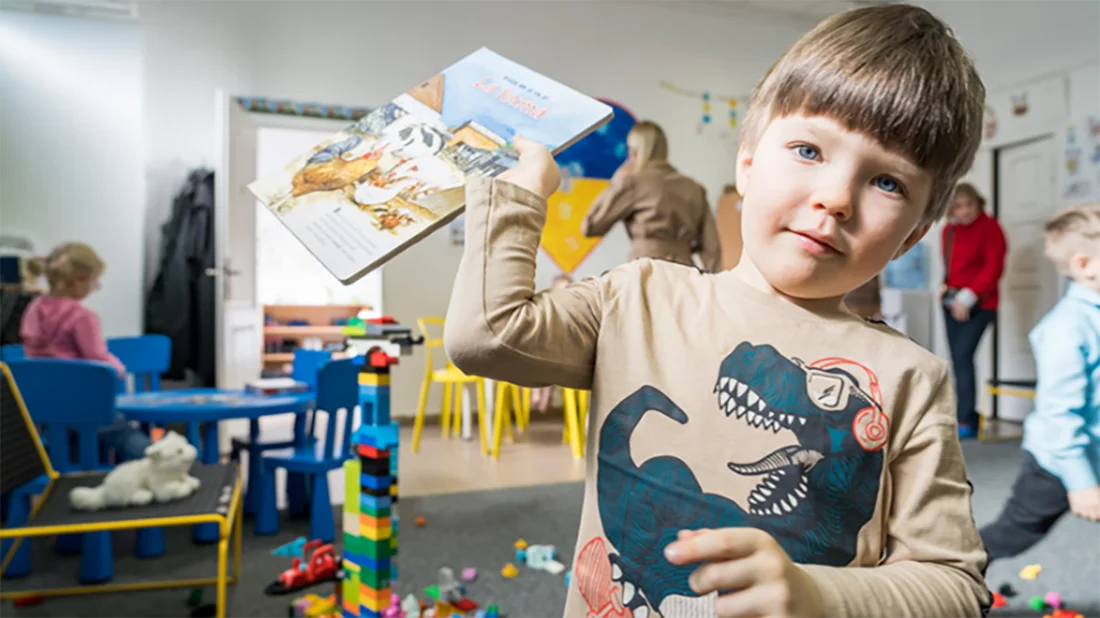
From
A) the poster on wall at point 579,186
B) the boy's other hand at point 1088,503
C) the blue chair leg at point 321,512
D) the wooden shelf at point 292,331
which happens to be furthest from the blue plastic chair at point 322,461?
the wooden shelf at point 292,331

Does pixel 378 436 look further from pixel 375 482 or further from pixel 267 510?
pixel 267 510

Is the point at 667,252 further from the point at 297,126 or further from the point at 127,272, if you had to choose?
the point at 127,272

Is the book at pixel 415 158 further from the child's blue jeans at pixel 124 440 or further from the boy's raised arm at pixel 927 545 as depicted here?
the child's blue jeans at pixel 124 440

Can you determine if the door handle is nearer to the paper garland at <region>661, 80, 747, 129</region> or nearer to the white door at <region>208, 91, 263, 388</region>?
the white door at <region>208, 91, 263, 388</region>

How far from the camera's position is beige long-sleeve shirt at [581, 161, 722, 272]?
98.4 inches

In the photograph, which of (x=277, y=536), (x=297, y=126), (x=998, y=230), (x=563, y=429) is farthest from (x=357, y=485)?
(x=998, y=230)

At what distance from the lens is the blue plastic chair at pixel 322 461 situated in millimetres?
2213

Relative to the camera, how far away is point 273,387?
7.86 feet

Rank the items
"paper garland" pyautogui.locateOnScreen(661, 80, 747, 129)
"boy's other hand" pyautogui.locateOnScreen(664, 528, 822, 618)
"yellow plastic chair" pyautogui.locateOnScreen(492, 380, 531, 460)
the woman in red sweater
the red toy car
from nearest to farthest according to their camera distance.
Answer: "boy's other hand" pyautogui.locateOnScreen(664, 528, 822, 618)
the red toy car
"yellow plastic chair" pyautogui.locateOnScreen(492, 380, 531, 460)
the woman in red sweater
"paper garland" pyautogui.locateOnScreen(661, 80, 747, 129)

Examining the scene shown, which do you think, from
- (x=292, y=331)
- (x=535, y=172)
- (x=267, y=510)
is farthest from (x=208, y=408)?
(x=292, y=331)

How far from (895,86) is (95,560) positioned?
2.20 m

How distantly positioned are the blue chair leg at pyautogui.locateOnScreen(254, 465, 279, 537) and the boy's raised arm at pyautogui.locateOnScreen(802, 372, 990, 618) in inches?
83.4

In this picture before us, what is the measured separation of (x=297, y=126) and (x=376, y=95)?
498 millimetres

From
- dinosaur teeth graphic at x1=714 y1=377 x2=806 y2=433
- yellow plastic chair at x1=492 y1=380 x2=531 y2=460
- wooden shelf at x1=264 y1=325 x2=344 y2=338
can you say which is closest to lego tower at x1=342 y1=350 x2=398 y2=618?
dinosaur teeth graphic at x1=714 y1=377 x2=806 y2=433
